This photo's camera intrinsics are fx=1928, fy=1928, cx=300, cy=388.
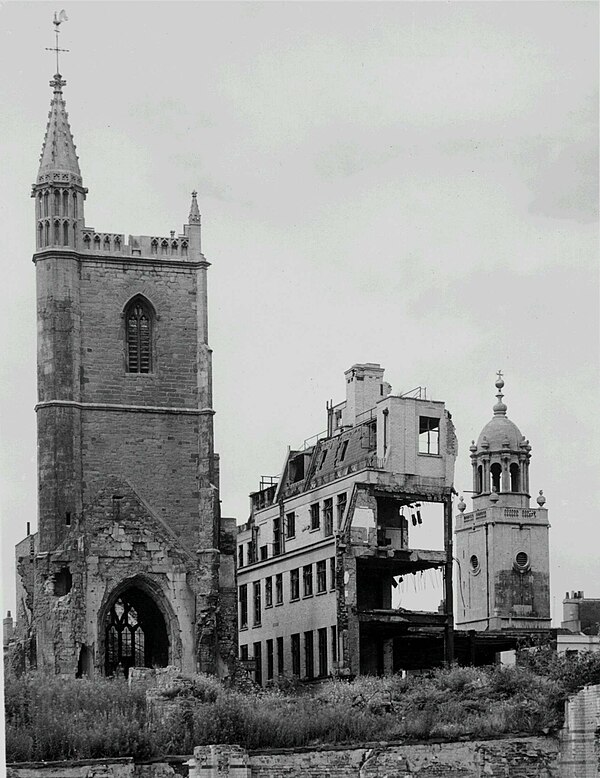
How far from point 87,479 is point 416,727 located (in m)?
19.0

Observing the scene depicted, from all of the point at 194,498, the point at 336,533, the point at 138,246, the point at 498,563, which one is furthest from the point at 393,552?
the point at 498,563

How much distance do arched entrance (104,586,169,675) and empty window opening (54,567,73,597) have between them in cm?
160

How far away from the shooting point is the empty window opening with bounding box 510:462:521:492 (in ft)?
372

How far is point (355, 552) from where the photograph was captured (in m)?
66.7

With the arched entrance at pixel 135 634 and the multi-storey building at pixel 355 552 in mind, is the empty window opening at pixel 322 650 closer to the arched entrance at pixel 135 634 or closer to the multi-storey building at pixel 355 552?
the multi-storey building at pixel 355 552

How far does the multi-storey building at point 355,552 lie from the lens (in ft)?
219

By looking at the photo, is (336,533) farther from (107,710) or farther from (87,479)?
(107,710)

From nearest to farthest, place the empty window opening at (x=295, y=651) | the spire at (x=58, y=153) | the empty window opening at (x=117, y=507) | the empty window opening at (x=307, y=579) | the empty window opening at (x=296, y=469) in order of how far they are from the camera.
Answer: the empty window opening at (x=117, y=507) → the spire at (x=58, y=153) → the empty window opening at (x=295, y=651) → the empty window opening at (x=307, y=579) → the empty window opening at (x=296, y=469)

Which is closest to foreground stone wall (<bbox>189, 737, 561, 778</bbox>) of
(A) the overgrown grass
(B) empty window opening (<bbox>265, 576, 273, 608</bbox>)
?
A: (A) the overgrown grass

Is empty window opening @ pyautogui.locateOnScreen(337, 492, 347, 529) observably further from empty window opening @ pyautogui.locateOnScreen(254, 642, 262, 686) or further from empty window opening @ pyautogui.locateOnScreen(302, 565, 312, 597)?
empty window opening @ pyautogui.locateOnScreen(254, 642, 262, 686)

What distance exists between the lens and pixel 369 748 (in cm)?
4266

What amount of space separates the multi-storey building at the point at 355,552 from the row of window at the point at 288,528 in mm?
71

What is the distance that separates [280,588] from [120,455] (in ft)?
42.4

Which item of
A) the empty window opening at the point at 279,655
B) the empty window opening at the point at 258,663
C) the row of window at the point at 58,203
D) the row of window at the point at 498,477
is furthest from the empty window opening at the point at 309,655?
the row of window at the point at 498,477
